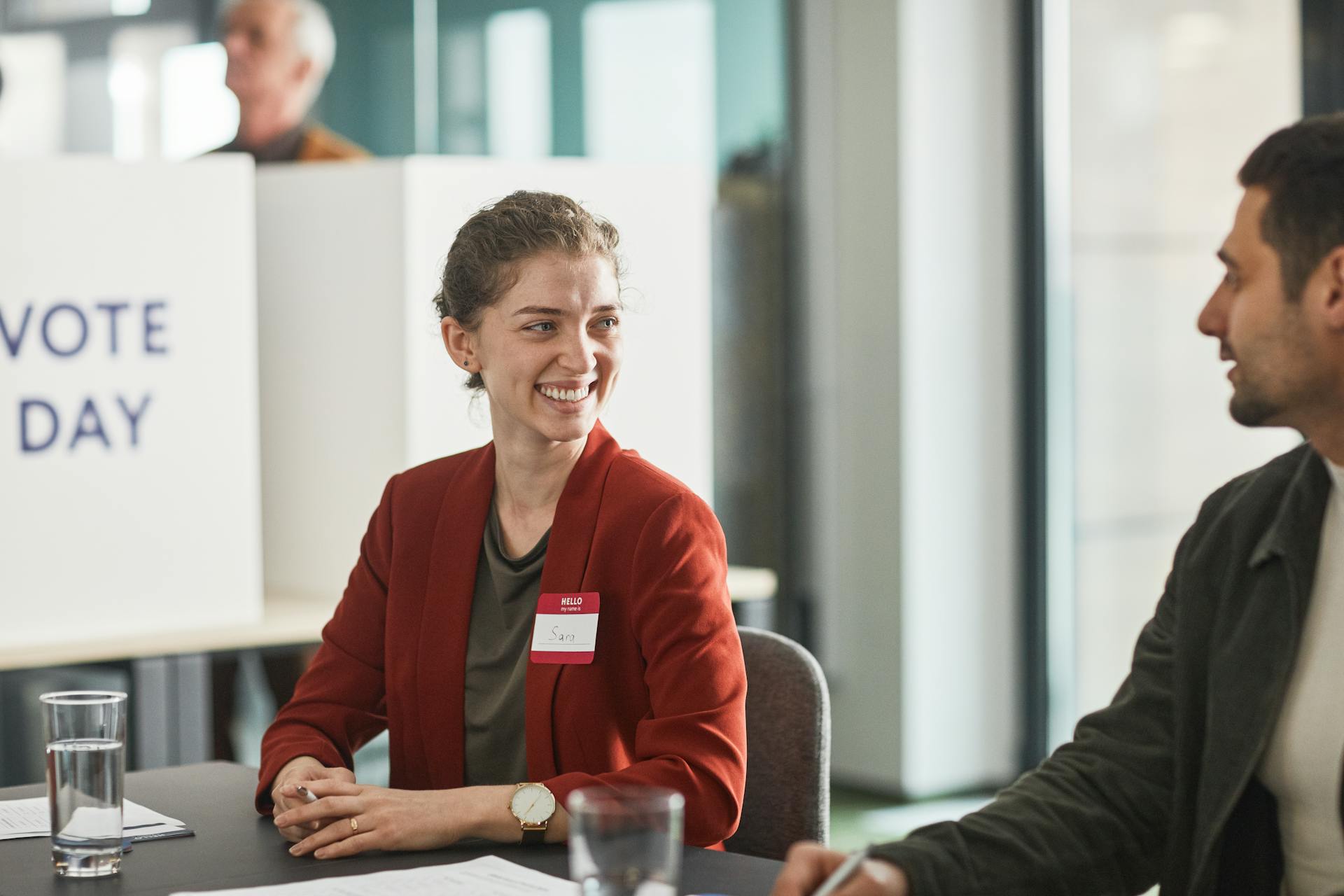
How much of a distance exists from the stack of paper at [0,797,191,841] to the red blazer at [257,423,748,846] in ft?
0.38

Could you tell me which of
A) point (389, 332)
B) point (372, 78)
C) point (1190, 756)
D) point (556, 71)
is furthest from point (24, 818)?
point (556, 71)

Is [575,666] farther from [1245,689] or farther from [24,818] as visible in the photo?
[1245,689]

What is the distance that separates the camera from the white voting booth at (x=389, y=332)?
3.35m

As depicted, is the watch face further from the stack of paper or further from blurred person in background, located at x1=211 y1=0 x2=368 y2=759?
blurred person in background, located at x1=211 y1=0 x2=368 y2=759

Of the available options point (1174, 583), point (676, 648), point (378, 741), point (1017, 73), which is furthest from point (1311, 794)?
point (1017, 73)

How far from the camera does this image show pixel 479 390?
2240 mm

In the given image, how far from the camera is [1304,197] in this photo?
1.48m

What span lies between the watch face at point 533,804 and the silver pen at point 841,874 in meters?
0.35

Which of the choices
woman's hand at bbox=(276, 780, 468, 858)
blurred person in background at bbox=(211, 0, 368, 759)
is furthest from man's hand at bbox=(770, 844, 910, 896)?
blurred person in background at bbox=(211, 0, 368, 759)

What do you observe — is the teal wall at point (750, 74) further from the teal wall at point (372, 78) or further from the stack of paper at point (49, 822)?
the stack of paper at point (49, 822)

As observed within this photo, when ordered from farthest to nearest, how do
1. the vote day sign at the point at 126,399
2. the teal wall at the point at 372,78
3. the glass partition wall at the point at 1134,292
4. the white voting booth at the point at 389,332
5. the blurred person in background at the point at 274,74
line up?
the glass partition wall at the point at 1134,292, the teal wall at the point at 372,78, the blurred person in background at the point at 274,74, the white voting booth at the point at 389,332, the vote day sign at the point at 126,399

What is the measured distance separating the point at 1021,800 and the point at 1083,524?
342 cm

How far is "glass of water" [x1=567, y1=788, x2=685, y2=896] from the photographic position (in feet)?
3.68

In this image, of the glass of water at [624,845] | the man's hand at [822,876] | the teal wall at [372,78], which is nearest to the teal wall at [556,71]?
the teal wall at [372,78]
